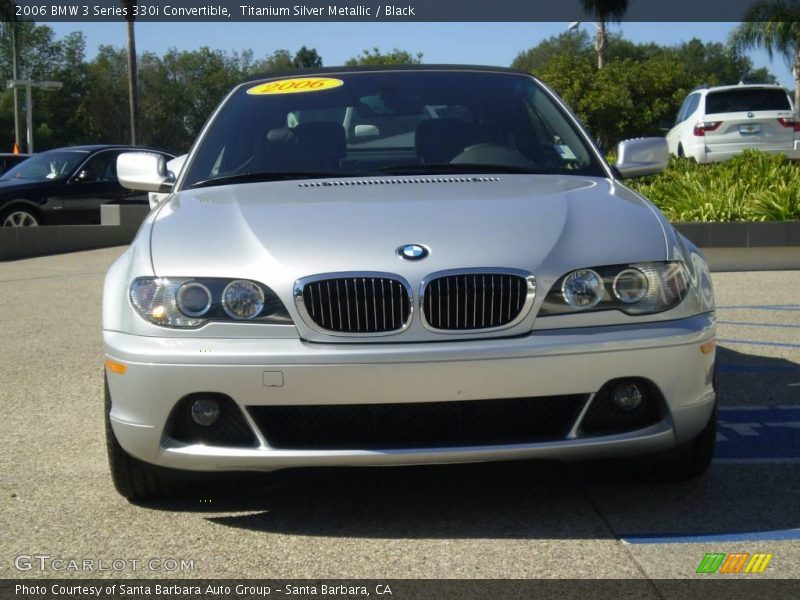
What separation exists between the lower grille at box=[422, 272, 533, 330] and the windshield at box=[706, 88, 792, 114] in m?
16.5

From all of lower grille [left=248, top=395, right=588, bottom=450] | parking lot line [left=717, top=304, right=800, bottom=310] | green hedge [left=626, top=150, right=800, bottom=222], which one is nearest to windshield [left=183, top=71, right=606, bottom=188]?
lower grille [left=248, top=395, right=588, bottom=450]

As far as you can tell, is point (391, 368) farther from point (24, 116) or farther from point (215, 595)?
point (24, 116)

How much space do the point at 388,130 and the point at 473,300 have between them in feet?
5.50

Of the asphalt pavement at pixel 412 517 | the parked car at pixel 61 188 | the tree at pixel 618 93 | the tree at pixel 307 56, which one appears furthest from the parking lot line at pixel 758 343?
the tree at pixel 307 56

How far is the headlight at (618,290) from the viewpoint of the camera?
358cm

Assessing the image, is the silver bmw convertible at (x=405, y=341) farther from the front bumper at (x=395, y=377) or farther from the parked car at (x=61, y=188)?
the parked car at (x=61, y=188)

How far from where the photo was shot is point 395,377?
3447 millimetres

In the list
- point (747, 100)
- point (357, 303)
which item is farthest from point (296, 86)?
point (747, 100)

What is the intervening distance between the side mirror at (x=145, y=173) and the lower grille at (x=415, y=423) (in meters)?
1.86

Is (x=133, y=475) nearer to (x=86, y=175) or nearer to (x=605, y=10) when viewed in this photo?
(x=86, y=175)

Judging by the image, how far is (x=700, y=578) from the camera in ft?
10.5

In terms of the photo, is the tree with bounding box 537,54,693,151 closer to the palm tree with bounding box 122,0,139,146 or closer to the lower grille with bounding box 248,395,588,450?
Result: the palm tree with bounding box 122,0,139,146

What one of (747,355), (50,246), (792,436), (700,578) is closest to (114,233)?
(50,246)

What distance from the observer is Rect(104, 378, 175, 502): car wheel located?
12.5 ft
